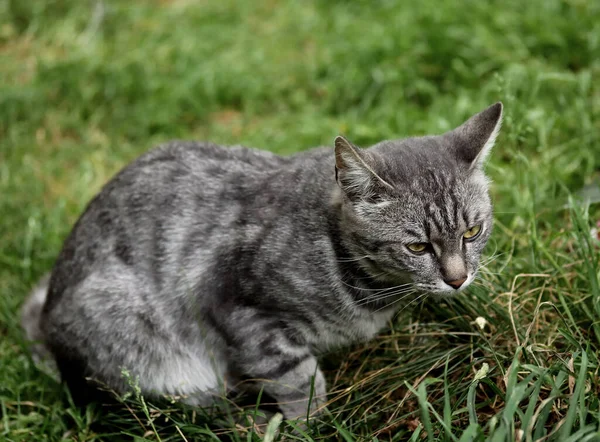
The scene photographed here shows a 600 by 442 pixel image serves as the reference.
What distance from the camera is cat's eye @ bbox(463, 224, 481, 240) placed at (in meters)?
3.33

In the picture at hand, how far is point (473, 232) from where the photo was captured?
336cm

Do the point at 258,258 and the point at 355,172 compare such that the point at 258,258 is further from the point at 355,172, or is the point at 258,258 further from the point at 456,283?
the point at 456,283

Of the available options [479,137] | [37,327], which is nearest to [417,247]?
[479,137]

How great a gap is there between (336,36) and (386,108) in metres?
1.54

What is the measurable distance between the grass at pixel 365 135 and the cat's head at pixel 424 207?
0.44m

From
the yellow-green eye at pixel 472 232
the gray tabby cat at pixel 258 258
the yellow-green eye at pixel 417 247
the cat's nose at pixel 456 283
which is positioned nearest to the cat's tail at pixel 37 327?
the gray tabby cat at pixel 258 258

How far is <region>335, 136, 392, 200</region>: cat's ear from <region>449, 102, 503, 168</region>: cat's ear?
1.42 ft

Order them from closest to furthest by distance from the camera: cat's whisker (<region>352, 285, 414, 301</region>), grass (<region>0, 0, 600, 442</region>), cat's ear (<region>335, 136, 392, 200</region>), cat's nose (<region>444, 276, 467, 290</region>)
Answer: cat's ear (<region>335, 136, 392, 200</region>)
cat's nose (<region>444, 276, 467, 290</region>)
grass (<region>0, 0, 600, 442</region>)
cat's whisker (<region>352, 285, 414, 301</region>)

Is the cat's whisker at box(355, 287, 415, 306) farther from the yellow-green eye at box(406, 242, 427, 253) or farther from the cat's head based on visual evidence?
the yellow-green eye at box(406, 242, 427, 253)

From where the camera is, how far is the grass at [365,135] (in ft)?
11.0

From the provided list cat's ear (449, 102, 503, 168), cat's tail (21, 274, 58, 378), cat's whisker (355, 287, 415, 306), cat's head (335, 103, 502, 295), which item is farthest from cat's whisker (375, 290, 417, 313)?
cat's tail (21, 274, 58, 378)

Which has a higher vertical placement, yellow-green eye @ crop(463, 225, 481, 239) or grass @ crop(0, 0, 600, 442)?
yellow-green eye @ crop(463, 225, 481, 239)

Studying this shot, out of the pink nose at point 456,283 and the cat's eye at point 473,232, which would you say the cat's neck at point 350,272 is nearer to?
the pink nose at point 456,283

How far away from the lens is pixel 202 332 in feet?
12.4
